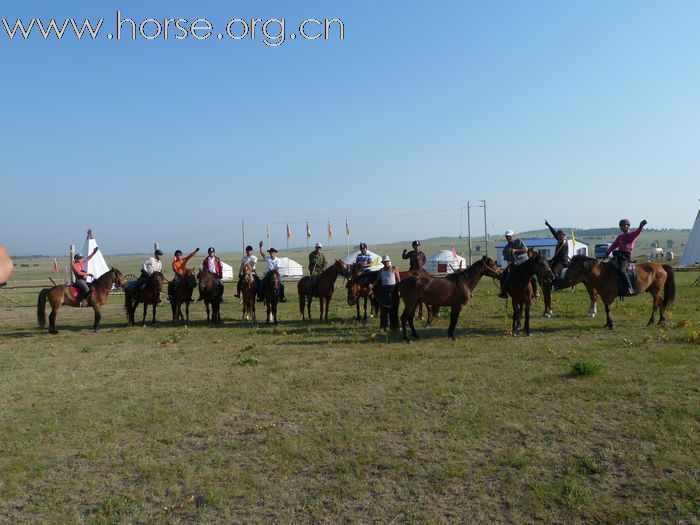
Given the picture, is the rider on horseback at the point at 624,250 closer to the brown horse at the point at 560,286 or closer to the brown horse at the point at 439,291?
the brown horse at the point at 560,286

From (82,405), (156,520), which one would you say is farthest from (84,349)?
(156,520)

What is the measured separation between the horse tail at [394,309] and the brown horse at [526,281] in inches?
124

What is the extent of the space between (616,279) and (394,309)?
6472mm

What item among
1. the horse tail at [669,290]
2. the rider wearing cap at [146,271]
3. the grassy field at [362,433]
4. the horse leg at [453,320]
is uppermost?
the rider wearing cap at [146,271]

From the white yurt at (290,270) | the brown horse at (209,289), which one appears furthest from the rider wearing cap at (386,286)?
the white yurt at (290,270)

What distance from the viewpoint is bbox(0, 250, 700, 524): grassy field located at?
18.0 ft

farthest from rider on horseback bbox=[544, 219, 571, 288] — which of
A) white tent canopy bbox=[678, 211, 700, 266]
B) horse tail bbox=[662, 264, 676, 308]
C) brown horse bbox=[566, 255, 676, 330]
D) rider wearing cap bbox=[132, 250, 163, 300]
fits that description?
white tent canopy bbox=[678, 211, 700, 266]

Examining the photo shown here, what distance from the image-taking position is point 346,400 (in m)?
8.90

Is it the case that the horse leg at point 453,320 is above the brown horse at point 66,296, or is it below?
below

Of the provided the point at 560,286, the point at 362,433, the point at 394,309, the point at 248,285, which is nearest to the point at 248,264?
the point at 248,285

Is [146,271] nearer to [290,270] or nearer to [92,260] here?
[92,260]

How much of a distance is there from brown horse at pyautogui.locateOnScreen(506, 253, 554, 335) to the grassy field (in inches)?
44.8

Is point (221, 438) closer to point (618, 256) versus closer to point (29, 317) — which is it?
point (618, 256)

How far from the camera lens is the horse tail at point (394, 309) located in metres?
14.6
